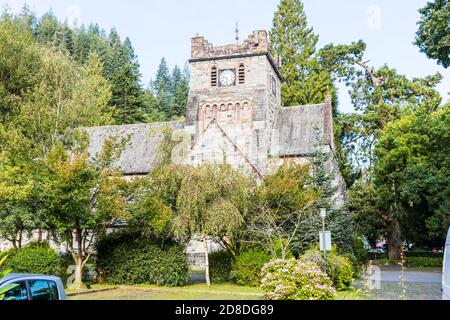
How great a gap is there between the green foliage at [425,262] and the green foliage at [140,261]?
69.2ft

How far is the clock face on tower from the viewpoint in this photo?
118 ft

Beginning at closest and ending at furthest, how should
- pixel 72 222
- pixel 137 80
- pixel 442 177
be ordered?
pixel 72 222 < pixel 442 177 < pixel 137 80

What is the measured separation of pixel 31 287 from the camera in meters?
4.84

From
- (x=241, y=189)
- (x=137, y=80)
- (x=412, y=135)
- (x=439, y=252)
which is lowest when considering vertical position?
(x=439, y=252)

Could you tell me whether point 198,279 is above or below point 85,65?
below

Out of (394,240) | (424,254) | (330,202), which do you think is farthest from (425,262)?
(330,202)

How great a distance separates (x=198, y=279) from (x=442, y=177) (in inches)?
713

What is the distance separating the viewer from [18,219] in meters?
20.1

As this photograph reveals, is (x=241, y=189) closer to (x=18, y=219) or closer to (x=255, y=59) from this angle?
(x=18, y=219)

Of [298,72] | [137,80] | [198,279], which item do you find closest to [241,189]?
[198,279]

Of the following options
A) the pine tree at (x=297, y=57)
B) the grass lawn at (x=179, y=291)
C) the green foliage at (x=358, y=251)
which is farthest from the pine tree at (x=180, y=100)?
the grass lawn at (x=179, y=291)

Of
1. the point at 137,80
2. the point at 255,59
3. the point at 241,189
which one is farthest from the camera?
the point at 137,80

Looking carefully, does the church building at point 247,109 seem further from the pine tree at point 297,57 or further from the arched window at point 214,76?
→ the pine tree at point 297,57
